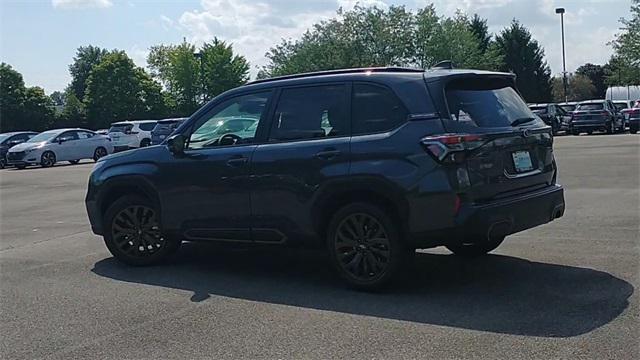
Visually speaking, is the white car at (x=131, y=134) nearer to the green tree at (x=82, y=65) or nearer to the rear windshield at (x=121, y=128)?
the rear windshield at (x=121, y=128)

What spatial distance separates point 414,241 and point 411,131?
91 cm

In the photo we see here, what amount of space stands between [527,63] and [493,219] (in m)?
71.0

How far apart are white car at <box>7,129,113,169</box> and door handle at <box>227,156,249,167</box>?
24475 millimetres

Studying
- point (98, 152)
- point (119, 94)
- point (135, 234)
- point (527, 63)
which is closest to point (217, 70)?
point (119, 94)

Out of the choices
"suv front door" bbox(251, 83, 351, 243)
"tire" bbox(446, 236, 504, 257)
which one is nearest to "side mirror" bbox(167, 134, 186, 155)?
"suv front door" bbox(251, 83, 351, 243)

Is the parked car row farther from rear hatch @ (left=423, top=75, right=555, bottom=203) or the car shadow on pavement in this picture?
rear hatch @ (left=423, top=75, right=555, bottom=203)

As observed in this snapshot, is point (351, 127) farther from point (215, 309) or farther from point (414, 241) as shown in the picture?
point (215, 309)

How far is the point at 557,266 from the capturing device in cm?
702

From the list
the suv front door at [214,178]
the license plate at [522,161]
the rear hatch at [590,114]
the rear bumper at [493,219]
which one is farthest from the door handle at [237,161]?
the rear hatch at [590,114]

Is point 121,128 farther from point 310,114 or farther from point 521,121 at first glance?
point 521,121

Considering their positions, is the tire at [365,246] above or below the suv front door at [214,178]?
below

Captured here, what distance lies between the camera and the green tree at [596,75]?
9229 centimetres

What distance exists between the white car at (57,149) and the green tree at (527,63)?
167 feet

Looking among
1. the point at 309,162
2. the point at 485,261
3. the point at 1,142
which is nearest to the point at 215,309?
the point at 309,162
